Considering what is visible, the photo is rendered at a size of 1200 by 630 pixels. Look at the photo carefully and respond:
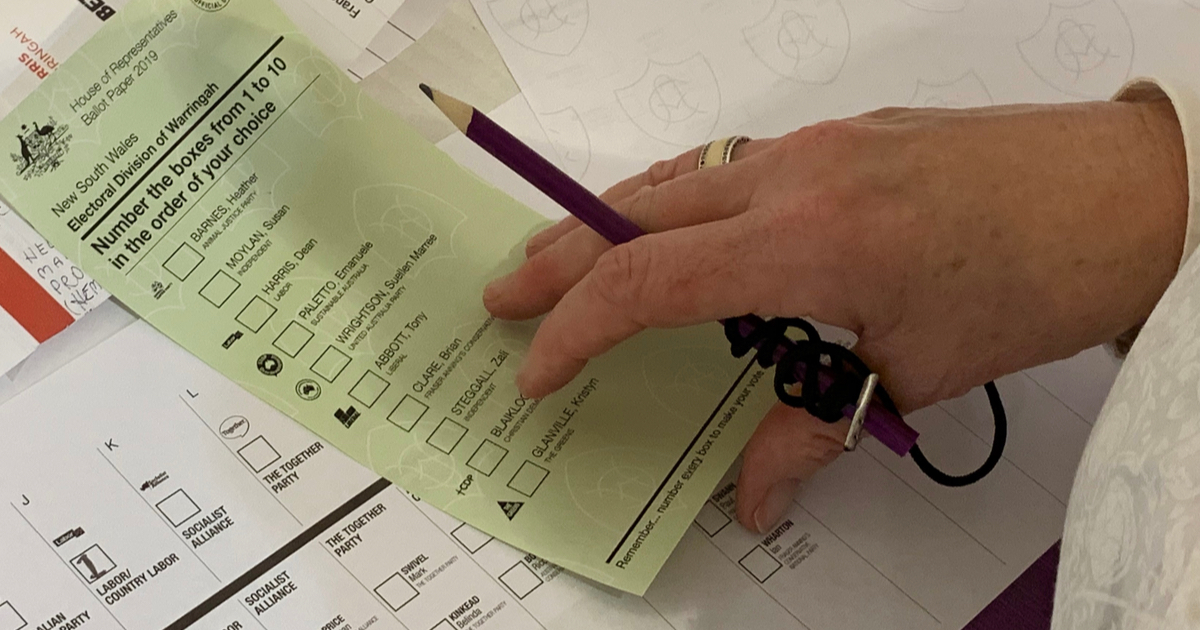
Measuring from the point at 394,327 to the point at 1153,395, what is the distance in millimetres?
366

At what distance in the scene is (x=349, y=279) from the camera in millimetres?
518

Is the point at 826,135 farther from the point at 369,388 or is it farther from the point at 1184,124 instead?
the point at 369,388

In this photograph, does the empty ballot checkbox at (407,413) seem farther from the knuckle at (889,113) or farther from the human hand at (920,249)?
the knuckle at (889,113)

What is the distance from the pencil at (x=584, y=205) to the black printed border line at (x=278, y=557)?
18 cm

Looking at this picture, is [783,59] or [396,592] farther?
[783,59]

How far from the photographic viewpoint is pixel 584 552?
1.53ft

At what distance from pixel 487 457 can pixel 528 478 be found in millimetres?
25

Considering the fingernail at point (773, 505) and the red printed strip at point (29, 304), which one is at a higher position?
the fingernail at point (773, 505)

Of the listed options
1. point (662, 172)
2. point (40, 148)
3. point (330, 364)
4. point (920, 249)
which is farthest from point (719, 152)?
point (40, 148)

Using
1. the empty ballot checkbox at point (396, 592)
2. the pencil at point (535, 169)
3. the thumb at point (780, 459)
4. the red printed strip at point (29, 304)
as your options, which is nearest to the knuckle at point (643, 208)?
the pencil at point (535, 169)

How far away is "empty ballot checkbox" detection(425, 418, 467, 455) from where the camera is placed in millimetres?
488

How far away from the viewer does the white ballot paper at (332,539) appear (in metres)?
0.45

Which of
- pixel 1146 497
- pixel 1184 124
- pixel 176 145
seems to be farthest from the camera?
pixel 176 145

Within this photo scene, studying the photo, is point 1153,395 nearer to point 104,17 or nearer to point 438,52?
point 438,52
